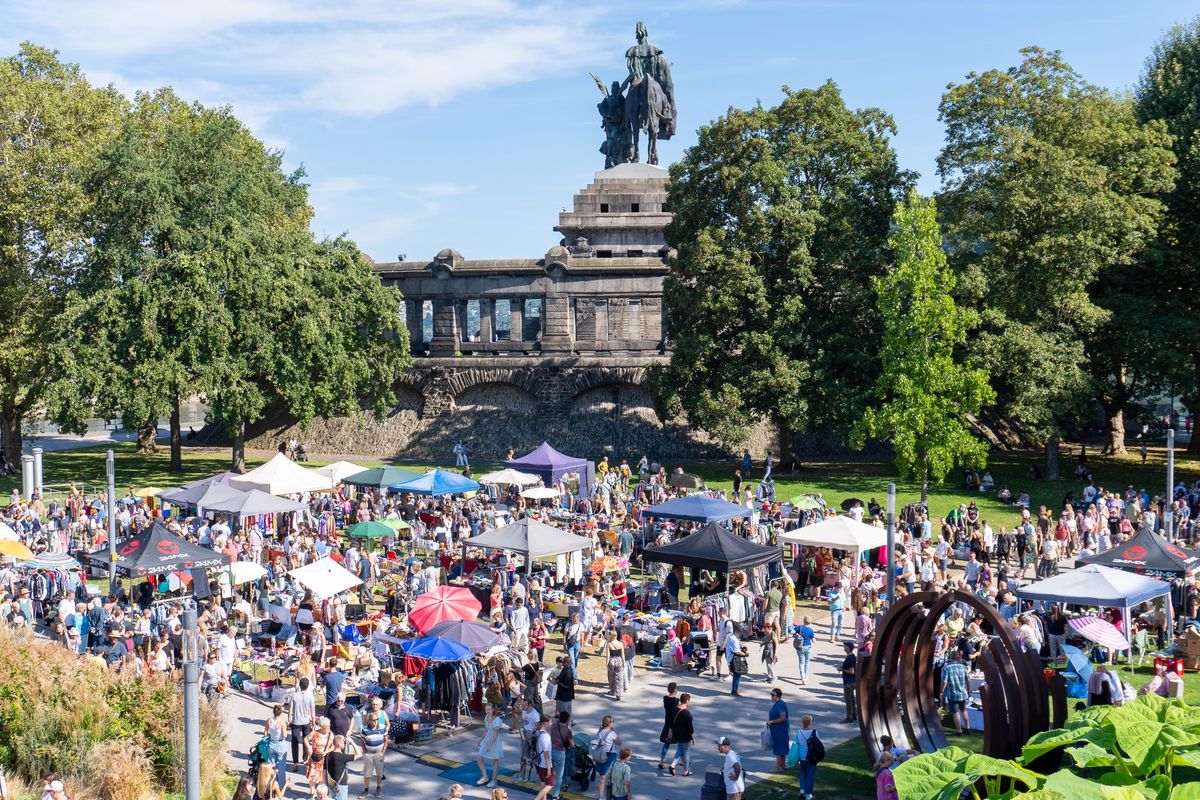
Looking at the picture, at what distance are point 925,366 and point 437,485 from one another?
14326 millimetres

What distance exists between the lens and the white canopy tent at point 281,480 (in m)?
30.7

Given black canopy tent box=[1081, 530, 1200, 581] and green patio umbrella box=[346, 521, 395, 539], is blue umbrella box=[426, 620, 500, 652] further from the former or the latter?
black canopy tent box=[1081, 530, 1200, 581]

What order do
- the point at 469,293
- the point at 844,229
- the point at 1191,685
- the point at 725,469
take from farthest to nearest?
the point at 469,293
the point at 725,469
the point at 844,229
the point at 1191,685

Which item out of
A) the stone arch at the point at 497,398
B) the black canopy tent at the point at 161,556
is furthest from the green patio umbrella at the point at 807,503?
the stone arch at the point at 497,398

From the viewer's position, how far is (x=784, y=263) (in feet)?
134

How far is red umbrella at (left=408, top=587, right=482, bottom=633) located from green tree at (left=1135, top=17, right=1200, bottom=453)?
2833cm

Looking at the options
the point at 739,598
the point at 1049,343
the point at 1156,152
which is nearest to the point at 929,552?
the point at 739,598

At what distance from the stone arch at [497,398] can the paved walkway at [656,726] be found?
28618 millimetres

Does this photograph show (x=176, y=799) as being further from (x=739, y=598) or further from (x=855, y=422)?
(x=855, y=422)

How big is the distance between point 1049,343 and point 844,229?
25.9ft

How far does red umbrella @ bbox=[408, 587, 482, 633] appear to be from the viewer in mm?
18547

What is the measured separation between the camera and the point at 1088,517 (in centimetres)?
2875

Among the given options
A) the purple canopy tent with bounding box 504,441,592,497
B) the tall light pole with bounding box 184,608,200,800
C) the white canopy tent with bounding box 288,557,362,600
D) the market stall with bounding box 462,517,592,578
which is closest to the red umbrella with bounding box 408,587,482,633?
the white canopy tent with bounding box 288,557,362,600

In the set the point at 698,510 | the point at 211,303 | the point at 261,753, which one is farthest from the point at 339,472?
the point at 261,753
